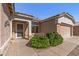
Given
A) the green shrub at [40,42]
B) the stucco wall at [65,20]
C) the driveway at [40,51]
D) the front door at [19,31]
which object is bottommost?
the driveway at [40,51]

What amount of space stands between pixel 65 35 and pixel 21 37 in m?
3.77

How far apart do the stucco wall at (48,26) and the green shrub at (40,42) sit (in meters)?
3.53

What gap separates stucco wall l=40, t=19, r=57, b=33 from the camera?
36.2ft

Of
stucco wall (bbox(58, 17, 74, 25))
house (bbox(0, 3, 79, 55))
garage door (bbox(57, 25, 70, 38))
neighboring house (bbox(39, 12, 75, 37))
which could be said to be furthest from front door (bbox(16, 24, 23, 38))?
stucco wall (bbox(58, 17, 74, 25))

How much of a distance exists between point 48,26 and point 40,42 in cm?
424

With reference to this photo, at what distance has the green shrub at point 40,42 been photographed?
7225mm

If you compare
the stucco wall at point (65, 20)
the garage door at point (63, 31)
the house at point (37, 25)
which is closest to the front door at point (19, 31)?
the house at point (37, 25)

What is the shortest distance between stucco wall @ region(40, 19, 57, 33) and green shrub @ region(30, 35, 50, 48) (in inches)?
139

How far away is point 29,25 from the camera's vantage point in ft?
35.5

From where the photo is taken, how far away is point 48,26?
11.4 m

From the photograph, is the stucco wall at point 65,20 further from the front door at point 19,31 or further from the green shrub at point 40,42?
the green shrub at point 40,42

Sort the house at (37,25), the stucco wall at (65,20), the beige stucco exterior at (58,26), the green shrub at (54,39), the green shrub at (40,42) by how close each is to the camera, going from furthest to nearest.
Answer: the stucco wall at (65,20) → the beige stucco exterior at (58,26) → the house at (37,25) → the green shrub at (54,39) → the green shrub at (40,42)

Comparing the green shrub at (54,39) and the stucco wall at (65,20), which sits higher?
the stucco wall at (65,20)

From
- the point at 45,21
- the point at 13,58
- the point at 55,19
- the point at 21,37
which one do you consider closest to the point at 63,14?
the point at 55,19
